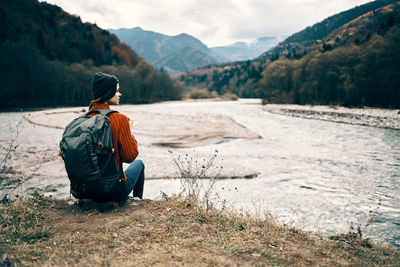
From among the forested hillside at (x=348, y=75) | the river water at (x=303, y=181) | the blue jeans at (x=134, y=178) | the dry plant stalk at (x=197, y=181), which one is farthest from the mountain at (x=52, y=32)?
the blue jeans at (x=134, y=178)

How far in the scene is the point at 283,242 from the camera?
11.7ft

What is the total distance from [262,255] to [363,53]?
48.5 m

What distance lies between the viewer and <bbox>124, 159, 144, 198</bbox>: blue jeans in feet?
13.5

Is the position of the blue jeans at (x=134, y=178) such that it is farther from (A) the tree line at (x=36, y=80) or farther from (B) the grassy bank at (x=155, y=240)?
(A) the tree line at (x=36, y=80)

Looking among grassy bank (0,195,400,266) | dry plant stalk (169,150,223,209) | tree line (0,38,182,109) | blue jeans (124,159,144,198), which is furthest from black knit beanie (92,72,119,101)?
tree line (0,38,182,109)

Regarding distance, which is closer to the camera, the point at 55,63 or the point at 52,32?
the point at 55,63

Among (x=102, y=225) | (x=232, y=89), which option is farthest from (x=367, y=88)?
(x=232, y=89)

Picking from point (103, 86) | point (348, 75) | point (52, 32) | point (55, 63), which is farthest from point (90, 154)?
point (52, 32)

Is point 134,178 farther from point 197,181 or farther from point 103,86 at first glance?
point 197,181

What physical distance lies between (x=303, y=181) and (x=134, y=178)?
7.13 m

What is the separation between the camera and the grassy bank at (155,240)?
2725 mm

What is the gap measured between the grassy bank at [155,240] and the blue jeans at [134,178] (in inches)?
14.1

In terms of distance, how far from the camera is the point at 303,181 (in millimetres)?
9180

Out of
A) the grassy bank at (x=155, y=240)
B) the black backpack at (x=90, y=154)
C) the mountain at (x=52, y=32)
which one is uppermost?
the mountain at (x=52, y=32)
